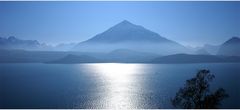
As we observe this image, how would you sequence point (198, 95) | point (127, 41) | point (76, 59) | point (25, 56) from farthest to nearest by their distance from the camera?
point (76, 59) → point (127, 41) → point (25, 56) → point (198, 95)

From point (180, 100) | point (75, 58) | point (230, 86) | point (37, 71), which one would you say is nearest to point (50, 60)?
point (37, 71)

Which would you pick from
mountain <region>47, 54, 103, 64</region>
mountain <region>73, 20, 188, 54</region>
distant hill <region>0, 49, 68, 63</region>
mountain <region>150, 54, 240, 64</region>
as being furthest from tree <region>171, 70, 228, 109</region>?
mountain <region>47, 54, 103, 64</region>

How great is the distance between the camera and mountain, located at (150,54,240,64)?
19.3 meters

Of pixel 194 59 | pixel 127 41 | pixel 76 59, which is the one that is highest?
pixel 127 41

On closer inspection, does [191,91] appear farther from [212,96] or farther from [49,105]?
[49,105]

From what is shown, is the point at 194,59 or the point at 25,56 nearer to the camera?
the point at 25,56

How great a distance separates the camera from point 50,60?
979 inches

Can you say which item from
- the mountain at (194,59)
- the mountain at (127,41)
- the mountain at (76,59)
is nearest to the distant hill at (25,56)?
the mountain at (76,59)

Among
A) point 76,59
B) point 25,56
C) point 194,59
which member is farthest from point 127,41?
point 25,56

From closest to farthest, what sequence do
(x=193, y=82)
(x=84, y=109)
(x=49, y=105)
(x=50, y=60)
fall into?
(x=193, y=82)
(x=84, y=109)
(x=49, y=105)
(x=50, y=60)

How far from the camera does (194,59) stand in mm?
25578

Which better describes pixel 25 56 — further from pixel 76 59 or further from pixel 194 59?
pixel 194 59

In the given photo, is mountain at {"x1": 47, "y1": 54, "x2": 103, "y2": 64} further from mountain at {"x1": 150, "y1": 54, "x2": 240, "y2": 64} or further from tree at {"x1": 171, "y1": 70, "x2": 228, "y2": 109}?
tree at {"x1": 171, "y1": 70, "x2": 228, "y2": 109}

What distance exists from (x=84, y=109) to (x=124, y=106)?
253 centimetres
